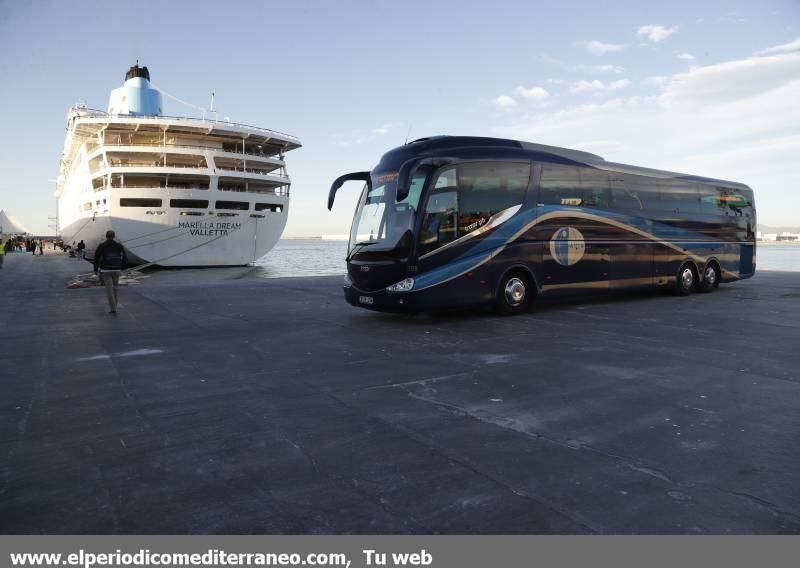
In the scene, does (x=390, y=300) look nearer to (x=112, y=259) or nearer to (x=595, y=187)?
(x=595, y=187)

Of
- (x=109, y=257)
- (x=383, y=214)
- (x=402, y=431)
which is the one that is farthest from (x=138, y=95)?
(x=402, y=431)

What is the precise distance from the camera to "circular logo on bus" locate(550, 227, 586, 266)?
1179 centimetres

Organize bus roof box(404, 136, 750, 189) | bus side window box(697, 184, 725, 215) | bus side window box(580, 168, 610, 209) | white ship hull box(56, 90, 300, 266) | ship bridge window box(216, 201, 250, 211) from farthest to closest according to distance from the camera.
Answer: ship bridge window box(216, 201, 250, 211), white ship hull box(56, 90, 300, 266), bus side window box(697, 184, 725, 215), bus side window box(580, 168, 610, 209), bus roof box(404, 136, 750, 189)

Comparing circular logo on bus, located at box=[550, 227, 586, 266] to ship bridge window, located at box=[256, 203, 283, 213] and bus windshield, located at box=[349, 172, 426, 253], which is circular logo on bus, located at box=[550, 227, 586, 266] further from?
ship bridge window, located at box=[256, 203, 283, 213]

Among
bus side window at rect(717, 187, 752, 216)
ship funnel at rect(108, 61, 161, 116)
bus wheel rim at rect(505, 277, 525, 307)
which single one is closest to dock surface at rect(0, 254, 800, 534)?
bus wheel rim at rect(505, 277, 525, 307)

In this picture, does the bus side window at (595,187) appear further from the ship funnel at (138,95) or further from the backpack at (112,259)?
the ship funnel at (138,95)

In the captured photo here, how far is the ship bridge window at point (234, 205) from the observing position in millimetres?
32188

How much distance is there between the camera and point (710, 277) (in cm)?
1603

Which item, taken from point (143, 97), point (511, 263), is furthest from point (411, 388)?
point (143, 97)

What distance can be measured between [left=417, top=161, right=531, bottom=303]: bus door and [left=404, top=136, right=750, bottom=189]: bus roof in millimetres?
452

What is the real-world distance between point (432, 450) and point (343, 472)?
0.70 meters

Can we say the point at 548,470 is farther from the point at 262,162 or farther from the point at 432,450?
the point at 262,162

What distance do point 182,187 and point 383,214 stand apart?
24497 mm
